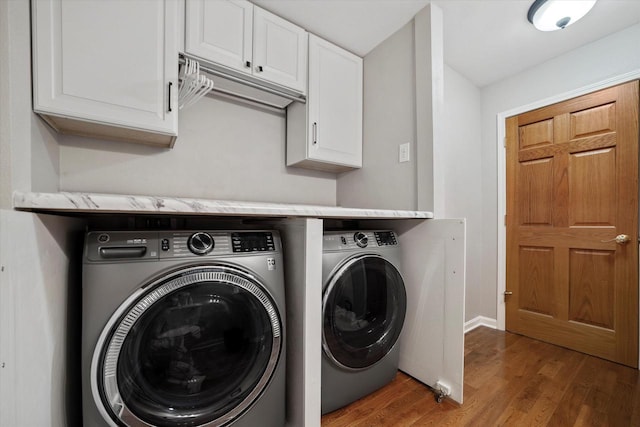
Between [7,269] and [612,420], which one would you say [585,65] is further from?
[7,269]

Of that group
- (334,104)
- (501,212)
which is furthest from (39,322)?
(501,212)

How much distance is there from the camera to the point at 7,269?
586 millimetres

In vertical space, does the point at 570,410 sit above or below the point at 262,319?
below

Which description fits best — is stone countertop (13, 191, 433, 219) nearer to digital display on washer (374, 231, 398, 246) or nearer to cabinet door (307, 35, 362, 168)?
digital display on washer (374, 231, 398, 246)

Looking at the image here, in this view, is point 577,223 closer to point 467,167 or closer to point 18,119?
point 467,167

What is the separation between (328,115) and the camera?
1833 mm

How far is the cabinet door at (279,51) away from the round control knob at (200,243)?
3.44 ft

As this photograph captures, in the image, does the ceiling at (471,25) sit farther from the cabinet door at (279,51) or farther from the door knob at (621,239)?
the door knob at (621,239)

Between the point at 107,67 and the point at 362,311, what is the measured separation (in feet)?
5.36

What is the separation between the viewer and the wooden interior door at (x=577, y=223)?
184 cm

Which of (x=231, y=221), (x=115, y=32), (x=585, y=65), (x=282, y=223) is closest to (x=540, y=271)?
(x=585, y=65)

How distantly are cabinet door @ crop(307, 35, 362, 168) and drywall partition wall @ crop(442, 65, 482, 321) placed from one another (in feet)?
2.90

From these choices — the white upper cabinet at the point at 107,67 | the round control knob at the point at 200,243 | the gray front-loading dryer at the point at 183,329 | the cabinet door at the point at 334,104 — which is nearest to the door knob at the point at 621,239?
the cabinet door at the point at 334,104

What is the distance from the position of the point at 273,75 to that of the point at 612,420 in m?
2.55
